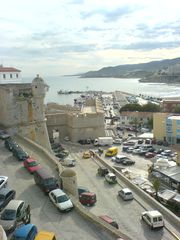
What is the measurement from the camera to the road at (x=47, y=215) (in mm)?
8836

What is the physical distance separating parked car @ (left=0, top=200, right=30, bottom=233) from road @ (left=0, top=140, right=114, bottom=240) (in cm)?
50

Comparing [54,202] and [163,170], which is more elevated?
[54,202]

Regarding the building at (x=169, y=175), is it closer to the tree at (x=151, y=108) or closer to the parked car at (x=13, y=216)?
the parked car at (x=13, y=216)

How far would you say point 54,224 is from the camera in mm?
9484

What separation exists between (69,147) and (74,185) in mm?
17866

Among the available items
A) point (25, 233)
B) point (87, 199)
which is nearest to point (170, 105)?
point (87, 199)

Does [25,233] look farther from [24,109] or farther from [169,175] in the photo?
[24,109]

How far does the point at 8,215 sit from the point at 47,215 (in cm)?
150

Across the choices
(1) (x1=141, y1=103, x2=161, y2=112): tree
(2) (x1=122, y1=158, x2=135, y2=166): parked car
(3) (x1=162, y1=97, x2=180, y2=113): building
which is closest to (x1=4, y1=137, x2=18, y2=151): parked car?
(2) (x1=122, y1=158, x2=135, y2=166): parked car

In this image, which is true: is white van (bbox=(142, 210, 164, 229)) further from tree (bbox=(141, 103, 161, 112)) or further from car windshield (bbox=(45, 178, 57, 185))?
tree (bbox=(141, 103, 161, 112))

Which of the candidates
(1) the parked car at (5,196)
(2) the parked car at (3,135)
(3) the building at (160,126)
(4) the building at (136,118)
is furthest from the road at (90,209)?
(4) the building at (136,118)

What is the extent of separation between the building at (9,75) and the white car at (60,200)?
14.9 meters

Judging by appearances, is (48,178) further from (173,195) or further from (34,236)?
(173,195)

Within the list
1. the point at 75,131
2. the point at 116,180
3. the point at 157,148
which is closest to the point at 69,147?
the point at 75,131
